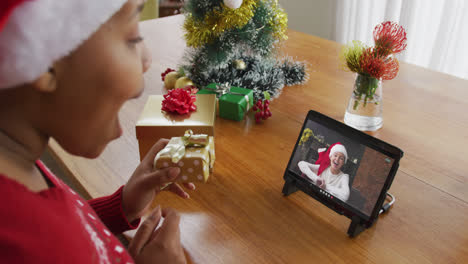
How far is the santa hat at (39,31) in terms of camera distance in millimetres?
339

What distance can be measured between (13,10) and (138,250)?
0.45 m

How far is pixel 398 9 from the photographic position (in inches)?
92.3

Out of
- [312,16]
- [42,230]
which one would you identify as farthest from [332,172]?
[312,16]

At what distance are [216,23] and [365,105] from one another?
47 centimetres

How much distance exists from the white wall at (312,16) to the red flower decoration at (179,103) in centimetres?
216

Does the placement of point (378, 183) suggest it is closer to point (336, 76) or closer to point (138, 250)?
point (138, 250)

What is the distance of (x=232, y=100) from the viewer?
1.08 meters

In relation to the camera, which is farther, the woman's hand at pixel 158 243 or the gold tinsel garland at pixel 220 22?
the gold tinsel garland at pixel 220 22

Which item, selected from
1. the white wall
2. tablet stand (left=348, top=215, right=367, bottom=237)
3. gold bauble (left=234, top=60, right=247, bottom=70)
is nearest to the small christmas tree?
gold bauble (left=234, top=60, right=247, bottom=70)

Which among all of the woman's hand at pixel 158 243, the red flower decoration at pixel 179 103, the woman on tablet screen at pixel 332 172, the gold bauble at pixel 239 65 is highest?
the gold bauble at pixel 239 65

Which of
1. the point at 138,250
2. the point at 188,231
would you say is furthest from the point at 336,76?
the point at 138,250

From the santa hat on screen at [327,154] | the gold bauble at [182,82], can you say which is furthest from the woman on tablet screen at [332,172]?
the gold bauble at [182,82]

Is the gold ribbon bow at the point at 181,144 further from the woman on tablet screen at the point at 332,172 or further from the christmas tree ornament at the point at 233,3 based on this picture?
the christmas tree ornament at the point at 233,3

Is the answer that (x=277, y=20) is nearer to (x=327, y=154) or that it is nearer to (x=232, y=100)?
(x=232, y=100)
